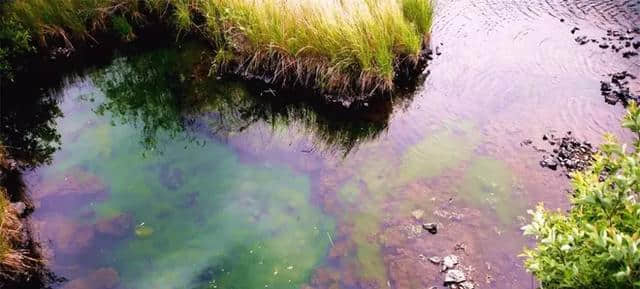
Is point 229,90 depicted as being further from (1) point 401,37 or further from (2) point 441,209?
(2) point 441,209

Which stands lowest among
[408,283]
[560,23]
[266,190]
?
[408,283]

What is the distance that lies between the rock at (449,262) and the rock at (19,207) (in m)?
6.81

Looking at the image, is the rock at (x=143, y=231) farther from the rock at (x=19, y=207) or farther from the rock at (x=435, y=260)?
the rock at (x=435, y=260)

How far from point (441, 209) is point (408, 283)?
5.06 ft

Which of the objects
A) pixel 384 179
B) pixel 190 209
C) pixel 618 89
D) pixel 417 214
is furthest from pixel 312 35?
pixel 618 89

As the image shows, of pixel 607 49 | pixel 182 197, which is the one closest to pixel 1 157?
pixel 182 197

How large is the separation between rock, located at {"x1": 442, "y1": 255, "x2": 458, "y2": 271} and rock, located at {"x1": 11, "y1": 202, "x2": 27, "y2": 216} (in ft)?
22.4

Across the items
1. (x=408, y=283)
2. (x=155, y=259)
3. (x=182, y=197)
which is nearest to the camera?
(x=408, y=283)

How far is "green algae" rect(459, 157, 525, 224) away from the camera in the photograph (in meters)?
7.11

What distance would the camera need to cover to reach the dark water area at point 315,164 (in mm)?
6707

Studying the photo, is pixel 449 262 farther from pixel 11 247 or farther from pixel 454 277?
pixel 11 247

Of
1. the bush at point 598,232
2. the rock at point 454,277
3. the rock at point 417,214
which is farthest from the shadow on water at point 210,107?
the bush at point 598,232

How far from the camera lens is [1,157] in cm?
862

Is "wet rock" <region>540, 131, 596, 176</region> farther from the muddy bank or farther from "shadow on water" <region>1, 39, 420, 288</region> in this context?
the muddy bank
